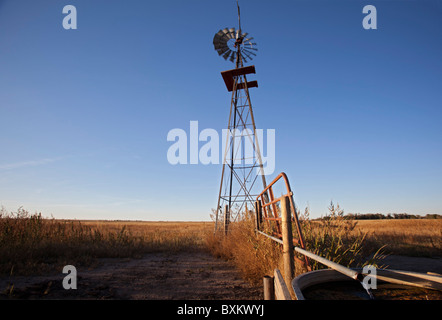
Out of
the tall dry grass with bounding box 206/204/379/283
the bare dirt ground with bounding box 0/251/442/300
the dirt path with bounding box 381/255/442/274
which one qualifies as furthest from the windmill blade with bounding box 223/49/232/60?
the dirt path with bounding box 381/255/442/274

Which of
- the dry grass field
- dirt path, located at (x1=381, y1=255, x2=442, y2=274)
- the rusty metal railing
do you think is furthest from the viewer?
dirt path, located at (x1=381, y1=255, x2=442, y2=274)

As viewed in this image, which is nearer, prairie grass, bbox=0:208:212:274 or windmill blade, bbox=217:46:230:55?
prairie grass, bbox=0:208:212:274

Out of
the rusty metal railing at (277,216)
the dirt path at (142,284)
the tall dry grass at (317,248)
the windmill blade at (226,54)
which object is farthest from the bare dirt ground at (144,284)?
the windmill blade at (226,54)

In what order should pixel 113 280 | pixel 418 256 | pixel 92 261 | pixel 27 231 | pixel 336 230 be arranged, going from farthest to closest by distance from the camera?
pixel 418 256 < pixel 27 231 < pixel 92 261 < pixel 113 280 < pixel 336 230

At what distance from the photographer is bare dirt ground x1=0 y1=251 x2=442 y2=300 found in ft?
14.0

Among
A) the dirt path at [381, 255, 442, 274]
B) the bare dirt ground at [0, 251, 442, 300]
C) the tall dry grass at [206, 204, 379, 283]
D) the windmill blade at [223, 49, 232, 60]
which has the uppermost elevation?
the windmill blade at [223, 49, 232, 60]

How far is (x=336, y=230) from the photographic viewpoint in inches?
179

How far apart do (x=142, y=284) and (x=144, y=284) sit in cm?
5

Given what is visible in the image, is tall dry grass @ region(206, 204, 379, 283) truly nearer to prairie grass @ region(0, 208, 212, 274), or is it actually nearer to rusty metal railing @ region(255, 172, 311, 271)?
rusty metal railing @ region(255, 172, 311, 271)

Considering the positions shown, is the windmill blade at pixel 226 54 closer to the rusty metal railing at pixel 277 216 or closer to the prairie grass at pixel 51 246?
the rusty metal railing at pixel 277 216

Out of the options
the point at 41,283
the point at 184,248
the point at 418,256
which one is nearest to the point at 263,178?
the point at 184,248
